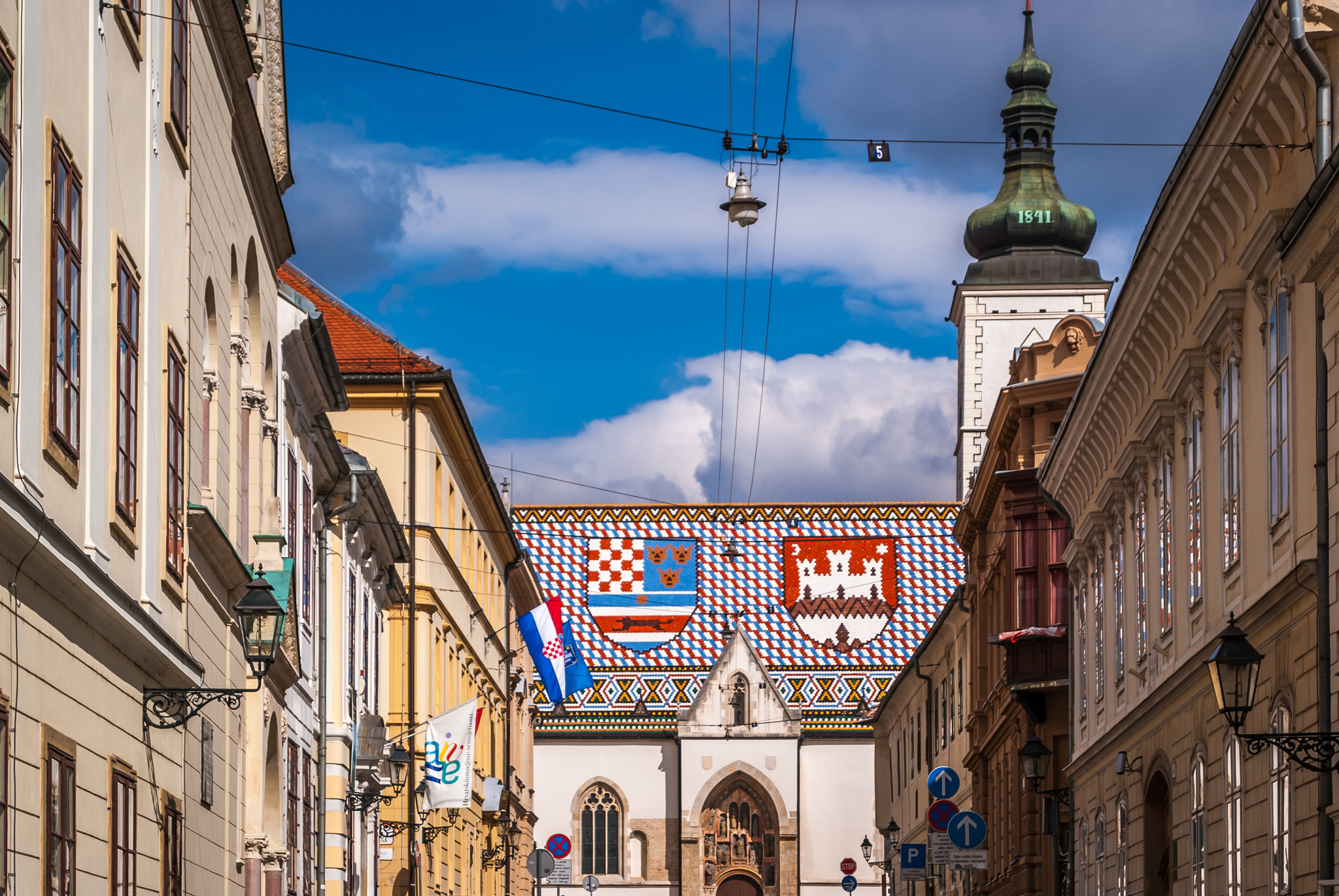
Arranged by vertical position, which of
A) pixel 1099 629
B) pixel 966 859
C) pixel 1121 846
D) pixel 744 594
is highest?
pixel 744 594

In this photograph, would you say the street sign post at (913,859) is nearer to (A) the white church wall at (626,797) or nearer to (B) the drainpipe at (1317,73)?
(B) the drainpipe at (1317,73)

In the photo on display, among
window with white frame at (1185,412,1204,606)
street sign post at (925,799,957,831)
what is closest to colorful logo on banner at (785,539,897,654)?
street sign post at (925,799,957,831)

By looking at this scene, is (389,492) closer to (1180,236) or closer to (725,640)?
(1180,236)

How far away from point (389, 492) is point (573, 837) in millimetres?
37538

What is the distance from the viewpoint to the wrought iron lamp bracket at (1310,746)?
12.4 metres

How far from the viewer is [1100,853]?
25000mm

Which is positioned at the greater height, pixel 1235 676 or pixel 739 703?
pixel 739 703

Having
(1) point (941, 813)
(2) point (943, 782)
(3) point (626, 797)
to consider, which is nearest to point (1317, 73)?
(2) point (943, 782)

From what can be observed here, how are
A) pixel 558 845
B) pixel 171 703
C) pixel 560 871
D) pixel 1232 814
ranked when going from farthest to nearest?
pixel 558 845, pixel 560 871, pixel 1232 814, pixel 171 703

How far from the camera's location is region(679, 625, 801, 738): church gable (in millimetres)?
68812

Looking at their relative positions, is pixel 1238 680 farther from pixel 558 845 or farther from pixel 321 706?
pixel 558 845

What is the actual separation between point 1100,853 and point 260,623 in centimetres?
1391

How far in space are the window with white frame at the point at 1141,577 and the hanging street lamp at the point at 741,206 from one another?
5.83 metres

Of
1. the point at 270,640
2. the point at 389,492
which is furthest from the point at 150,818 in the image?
the point at 389,492
